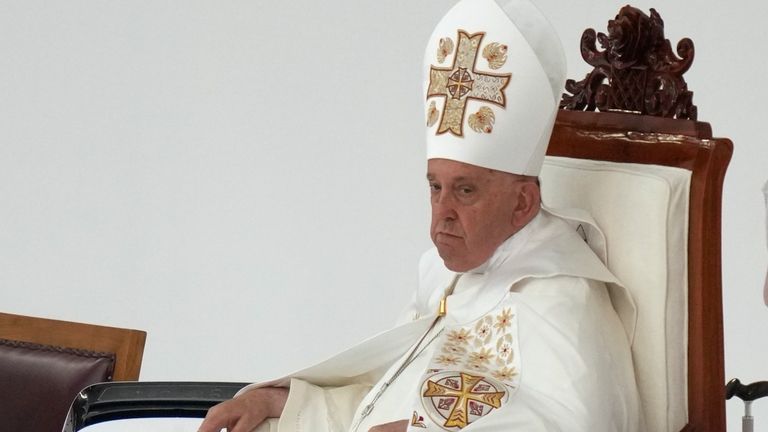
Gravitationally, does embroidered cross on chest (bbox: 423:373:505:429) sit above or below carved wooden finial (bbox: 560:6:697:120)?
below

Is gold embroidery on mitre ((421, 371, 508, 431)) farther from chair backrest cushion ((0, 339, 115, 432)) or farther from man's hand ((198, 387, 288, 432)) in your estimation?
chair backrest cushion ((0, 339, 115, 432))

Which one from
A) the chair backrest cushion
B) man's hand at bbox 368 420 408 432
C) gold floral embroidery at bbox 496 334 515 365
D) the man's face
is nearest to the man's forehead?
the man's face

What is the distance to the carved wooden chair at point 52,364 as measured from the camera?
143 inches

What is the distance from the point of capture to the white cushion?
9.20ft

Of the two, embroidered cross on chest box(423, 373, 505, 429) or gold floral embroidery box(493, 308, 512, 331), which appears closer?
embroidered cross on chest box(423, 373, 505, 429)

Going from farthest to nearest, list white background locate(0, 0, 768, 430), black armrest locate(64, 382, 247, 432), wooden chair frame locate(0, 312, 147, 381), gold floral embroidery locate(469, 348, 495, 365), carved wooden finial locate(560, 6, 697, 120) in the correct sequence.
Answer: white background locate(0, 0, 768, 430), wooden chair frame locate(0, 312, 147, 381), black armrest locate(64, 382, 247, 432), carved wooden finial locate(560, 6, 697, 120), gold floral embroidery locate(469, 348, 495, 365)

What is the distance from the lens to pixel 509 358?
109 inches

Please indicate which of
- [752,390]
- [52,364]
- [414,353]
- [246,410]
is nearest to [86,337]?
[52,364]

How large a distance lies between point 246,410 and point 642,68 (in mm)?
1092

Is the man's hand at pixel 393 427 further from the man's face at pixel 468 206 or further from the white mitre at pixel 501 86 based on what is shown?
the white mitre at pixel 501 86

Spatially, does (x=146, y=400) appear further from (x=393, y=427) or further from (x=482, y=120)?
(x=482, y=120)

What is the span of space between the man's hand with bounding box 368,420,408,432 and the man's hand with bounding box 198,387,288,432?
0.44m

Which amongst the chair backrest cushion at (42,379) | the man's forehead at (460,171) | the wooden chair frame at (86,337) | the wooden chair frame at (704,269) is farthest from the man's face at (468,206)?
the chair backrest cushion at (42,379)

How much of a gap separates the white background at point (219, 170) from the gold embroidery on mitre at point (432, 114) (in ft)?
7.68
